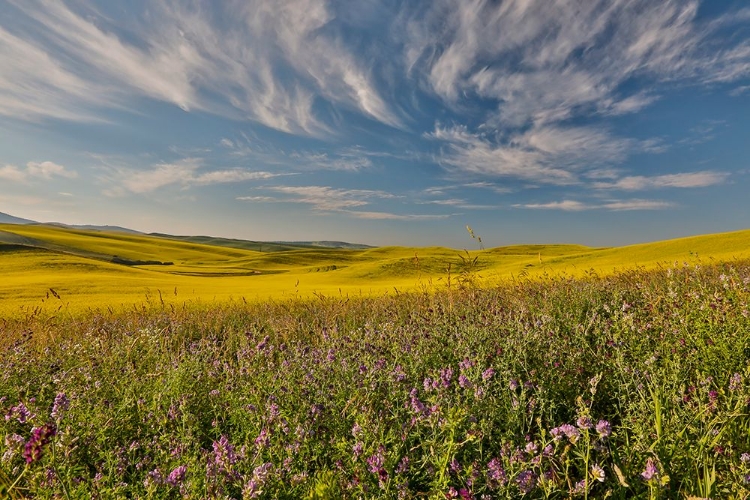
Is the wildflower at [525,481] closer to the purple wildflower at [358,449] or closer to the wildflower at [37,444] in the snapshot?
the purple wildflower at [358,449]

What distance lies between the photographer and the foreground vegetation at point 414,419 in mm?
1753

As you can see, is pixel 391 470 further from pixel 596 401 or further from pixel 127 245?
pixel 127 245

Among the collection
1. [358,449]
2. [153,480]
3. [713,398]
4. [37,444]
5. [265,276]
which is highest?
[37,444]

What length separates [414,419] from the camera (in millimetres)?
2146

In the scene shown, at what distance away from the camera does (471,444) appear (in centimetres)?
221

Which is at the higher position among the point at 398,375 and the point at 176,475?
the point at 398,375

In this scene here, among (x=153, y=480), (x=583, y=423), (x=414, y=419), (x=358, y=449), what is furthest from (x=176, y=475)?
(x=583, y=423)

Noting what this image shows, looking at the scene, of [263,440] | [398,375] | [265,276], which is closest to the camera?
[263,440]

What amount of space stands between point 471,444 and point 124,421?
2.45 metres

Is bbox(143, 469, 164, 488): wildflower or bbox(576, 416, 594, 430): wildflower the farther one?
bbox(143, 469, 164, 488): wildflower

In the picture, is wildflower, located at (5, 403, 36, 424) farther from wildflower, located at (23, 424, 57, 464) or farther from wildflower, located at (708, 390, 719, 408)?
wildflower, located at (708, 390, 719, 408)

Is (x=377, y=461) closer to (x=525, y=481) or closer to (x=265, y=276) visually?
(x=525, y=481)

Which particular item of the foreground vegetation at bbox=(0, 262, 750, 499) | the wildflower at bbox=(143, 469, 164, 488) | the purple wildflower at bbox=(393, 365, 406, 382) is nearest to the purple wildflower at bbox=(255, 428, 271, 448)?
the foreground vegetation at bbox=(0, 262, 750, 499)

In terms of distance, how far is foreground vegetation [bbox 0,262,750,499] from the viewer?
1753 millimetres
